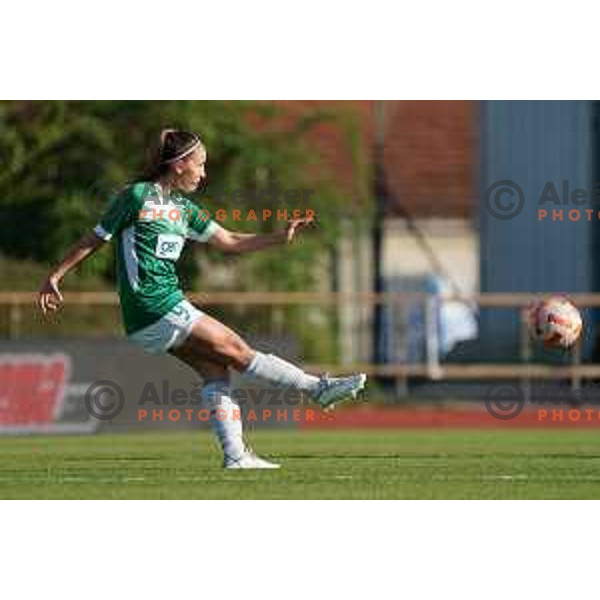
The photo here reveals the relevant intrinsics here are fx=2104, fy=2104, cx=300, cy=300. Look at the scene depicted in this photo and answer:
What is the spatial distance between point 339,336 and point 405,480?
19.9m

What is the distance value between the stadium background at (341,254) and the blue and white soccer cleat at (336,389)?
12.0 m

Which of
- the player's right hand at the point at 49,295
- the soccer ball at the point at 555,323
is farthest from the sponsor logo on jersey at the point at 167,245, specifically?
the soccer ball at the point at 555,323

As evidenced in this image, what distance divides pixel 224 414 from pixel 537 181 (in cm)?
2272

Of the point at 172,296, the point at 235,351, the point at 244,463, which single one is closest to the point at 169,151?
the point at 172,296

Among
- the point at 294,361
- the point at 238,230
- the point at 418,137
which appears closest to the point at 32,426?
the point at 294,361

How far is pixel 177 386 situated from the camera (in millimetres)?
25438

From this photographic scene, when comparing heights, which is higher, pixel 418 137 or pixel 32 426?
pixel 418 137

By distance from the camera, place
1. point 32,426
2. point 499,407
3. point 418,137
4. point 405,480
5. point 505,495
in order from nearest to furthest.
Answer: point 505,495, point 405,480, point 32,426, point 499,407, point 418,137

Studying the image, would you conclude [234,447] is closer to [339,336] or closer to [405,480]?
[405,480]

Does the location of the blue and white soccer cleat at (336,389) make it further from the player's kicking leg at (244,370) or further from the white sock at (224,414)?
the white sock at (224,414)

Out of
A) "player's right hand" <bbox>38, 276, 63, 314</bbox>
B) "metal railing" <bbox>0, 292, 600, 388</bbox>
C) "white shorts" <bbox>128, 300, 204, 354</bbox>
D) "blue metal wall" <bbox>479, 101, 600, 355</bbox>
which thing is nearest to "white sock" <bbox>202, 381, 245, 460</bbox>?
"white shorts" <bbox>128, 300, 204, 354</bbox>

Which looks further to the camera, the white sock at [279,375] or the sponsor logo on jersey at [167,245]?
the sponsor logo on jersey at [167,245]

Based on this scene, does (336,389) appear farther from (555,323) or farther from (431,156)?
(431,156)

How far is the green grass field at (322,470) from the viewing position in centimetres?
1238
